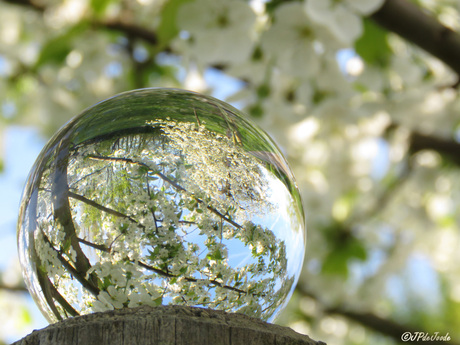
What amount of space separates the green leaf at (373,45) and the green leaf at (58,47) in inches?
37.2

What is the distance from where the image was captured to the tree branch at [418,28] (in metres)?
1.20

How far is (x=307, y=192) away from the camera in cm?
261

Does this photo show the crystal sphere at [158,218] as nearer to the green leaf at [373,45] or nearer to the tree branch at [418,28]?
the tree branch at [418,28]

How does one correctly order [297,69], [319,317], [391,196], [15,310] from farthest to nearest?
[15,310] < [319,317] < [391,196] < [297,69]

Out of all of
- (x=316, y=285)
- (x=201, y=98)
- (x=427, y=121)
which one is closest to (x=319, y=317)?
(x=316, y=285)

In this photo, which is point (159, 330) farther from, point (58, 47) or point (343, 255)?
point (343, 255)

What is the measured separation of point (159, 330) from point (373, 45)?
4.20 ft

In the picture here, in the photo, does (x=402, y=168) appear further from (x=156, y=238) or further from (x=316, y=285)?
(x=156, y=238)

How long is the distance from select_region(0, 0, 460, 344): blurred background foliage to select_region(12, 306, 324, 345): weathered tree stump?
32.6 inches

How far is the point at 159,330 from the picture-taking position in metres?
0.51

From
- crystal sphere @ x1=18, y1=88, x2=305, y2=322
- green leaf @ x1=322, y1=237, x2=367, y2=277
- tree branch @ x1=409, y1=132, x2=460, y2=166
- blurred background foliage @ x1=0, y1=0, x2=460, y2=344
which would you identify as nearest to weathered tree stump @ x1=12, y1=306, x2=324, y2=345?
crystal sphere @ x1=18, y1=88, x2=305, y2=322

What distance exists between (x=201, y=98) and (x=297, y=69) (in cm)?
79

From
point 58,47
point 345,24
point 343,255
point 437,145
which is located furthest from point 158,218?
point 343,255

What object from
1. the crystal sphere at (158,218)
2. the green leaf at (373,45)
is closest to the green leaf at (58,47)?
the green leaf at (373,45)
